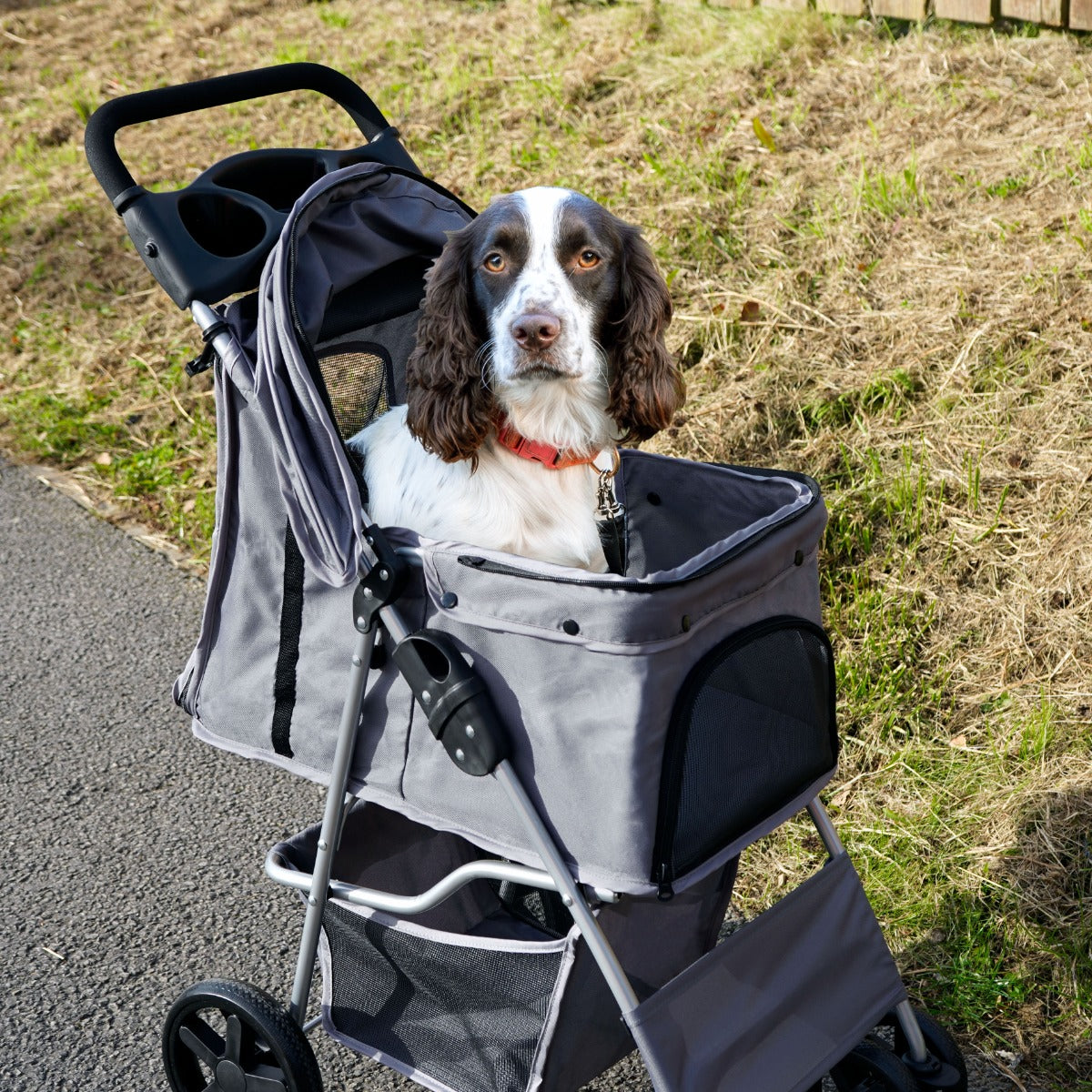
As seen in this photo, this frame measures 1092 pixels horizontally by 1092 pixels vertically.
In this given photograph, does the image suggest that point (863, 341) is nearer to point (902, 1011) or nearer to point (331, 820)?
point (902, 1011)

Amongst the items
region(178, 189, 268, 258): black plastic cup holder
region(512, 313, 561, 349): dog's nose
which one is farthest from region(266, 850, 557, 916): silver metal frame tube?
region(178, 189, 268, 258): black plastic cup holder

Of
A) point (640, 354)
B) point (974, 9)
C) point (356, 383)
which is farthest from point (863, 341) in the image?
point (974, 9)

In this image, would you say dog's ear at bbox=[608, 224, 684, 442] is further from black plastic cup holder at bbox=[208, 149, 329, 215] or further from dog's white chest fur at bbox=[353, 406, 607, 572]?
black plastic cup holder at bbox=[208, 149, 329, 215]

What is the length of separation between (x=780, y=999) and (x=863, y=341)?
2.77 meters

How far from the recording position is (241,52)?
9.02m

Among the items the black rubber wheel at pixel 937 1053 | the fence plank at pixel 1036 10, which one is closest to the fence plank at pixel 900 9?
the fence plank at pixel 1036 10

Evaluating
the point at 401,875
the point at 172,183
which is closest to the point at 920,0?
the point at 172,183

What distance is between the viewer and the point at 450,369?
105 inches

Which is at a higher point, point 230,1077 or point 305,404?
point 305,404

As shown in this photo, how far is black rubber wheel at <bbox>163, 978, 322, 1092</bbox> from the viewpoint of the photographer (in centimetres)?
240

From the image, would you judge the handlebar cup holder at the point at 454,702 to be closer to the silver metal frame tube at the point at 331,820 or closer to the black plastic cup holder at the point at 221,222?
the silver metal frame tube at the point at 331,820

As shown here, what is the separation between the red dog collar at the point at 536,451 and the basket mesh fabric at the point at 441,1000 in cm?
99

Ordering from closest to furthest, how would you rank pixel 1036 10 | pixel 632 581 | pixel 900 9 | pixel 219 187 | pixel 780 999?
pixel 632 581 < pixel 780 999 < pixel 219 187 < pixel 1036 10 < pixel 900 9

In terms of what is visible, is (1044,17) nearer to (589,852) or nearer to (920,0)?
(920,0)
